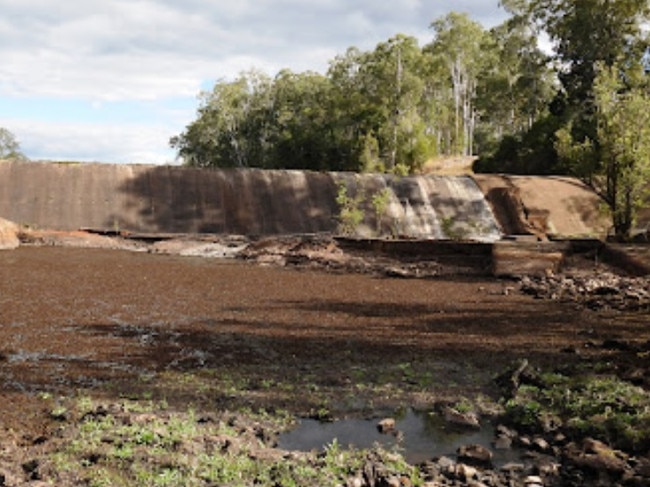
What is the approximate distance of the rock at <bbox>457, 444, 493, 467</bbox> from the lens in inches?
241

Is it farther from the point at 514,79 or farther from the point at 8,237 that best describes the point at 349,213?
the point at 514,79

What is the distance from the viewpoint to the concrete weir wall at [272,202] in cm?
2992

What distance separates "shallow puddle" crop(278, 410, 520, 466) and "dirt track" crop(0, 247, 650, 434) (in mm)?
450

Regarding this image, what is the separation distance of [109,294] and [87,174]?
18.1m

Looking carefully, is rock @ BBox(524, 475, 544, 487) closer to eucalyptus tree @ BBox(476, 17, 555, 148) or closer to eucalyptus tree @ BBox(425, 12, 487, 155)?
eucalyptus tree @ BBox(476, 17, 555, 148)

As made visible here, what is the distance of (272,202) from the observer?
32094 mm

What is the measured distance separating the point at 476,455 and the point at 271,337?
18.3 ft

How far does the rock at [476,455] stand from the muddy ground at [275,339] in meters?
1.44

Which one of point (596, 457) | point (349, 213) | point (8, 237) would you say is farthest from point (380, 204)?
point (596, 457)

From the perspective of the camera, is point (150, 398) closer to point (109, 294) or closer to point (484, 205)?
point (109, 294)

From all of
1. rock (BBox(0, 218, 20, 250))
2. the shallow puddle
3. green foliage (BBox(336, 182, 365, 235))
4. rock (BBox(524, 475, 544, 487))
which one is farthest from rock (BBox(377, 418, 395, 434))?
green foliage (BBox(336, 182, 365, 235))

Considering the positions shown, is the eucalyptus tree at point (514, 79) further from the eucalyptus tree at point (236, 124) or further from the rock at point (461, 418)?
the rock at point (461, 418)

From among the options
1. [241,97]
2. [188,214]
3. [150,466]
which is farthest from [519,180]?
[241,97]

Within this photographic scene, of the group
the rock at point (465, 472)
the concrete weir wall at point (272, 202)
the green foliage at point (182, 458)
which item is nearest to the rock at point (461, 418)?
the green foliage at point (182, 458)
